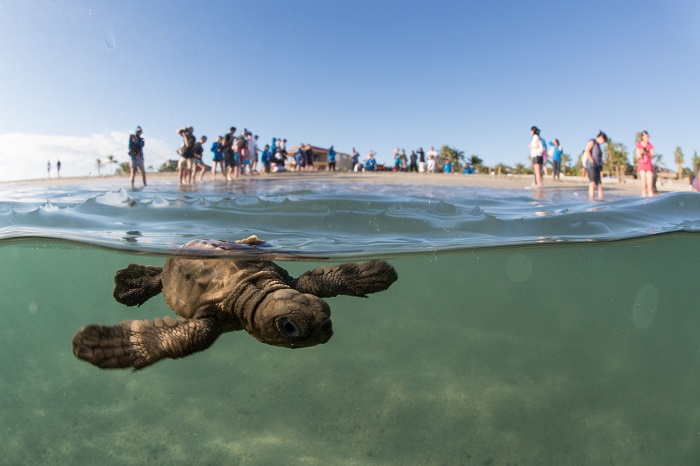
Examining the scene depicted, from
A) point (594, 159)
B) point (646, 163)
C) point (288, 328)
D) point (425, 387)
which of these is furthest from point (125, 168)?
point (646, 163)

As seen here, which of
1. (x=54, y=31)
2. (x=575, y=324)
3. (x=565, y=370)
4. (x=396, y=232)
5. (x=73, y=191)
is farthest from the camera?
(x=575, y=324)

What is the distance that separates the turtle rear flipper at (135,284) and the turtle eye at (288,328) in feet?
9.60

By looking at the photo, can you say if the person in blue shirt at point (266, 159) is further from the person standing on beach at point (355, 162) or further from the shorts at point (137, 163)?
the shorts at point (137, 163)

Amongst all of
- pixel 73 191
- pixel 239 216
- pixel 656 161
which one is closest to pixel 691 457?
pixel 656 161

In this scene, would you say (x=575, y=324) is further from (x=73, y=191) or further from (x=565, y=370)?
(x=73, y=191)

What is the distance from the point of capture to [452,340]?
47.5 feet

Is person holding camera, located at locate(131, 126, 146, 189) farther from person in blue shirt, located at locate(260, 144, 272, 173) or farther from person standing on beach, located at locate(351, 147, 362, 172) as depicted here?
person standing on beach, located at locate(351, 147, 362, 172)

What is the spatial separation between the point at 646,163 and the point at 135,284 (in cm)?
1185

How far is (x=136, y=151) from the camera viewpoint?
7562 millimetres

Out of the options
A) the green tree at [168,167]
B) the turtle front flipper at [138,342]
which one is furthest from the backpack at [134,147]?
the turtle front flipper at [138,342]

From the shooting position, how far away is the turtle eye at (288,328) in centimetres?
483

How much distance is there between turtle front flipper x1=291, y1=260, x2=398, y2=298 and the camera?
655cm

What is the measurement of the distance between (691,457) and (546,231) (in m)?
4.55

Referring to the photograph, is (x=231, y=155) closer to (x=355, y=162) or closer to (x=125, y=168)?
(x=125, y=168)
